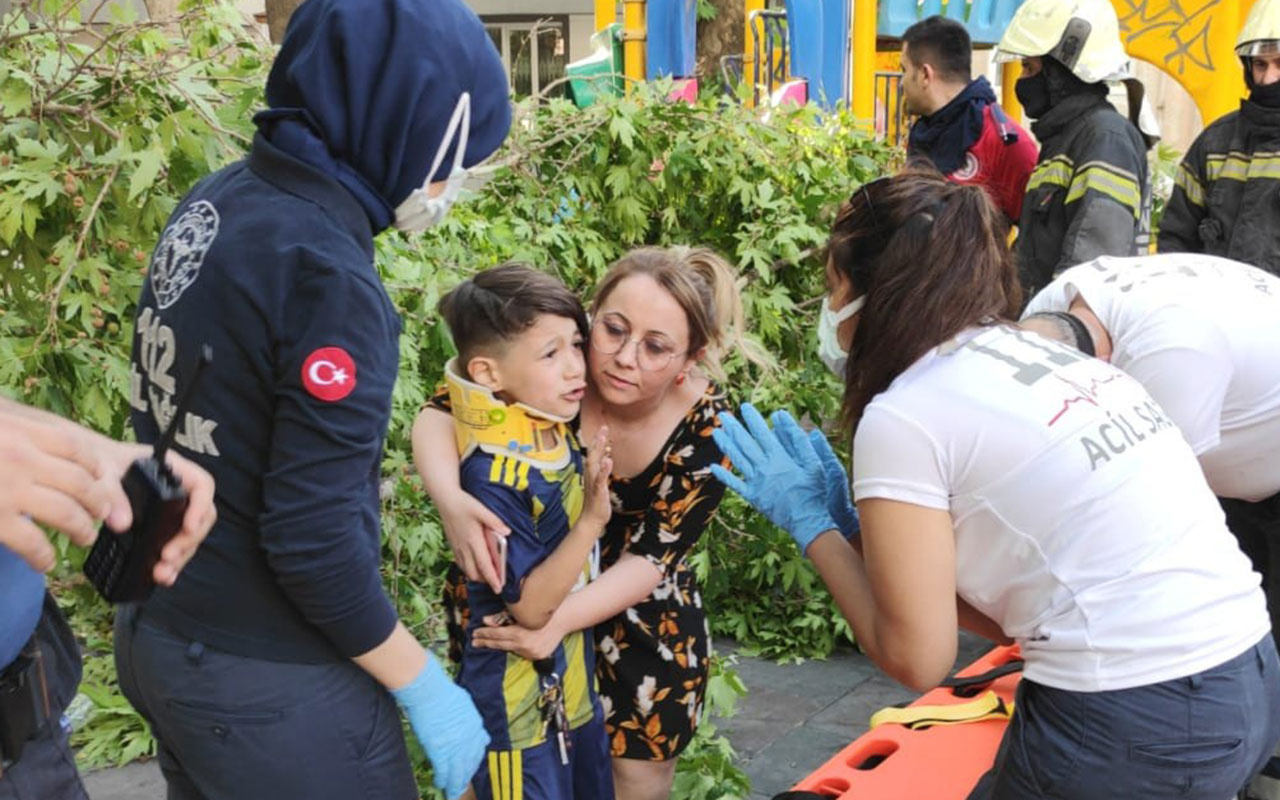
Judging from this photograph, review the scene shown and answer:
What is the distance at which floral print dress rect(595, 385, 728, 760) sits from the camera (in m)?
2.37

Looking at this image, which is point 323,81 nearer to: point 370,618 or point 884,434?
point 370,618

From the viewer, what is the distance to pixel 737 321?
2604mm

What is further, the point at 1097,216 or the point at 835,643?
the point at 835,643

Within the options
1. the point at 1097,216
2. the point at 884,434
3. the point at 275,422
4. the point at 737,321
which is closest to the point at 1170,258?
the point at 737,321

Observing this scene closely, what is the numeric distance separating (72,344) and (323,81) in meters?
1.37

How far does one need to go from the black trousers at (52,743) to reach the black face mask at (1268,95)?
13.5 feet

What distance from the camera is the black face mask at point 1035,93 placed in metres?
4.47

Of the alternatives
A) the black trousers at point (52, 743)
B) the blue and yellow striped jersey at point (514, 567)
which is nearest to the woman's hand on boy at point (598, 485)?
the blue and yellow striped jersey at point (514, 567)

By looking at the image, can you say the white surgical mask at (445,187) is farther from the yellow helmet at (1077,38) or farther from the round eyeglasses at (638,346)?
the yellow helmet at (1077,38)

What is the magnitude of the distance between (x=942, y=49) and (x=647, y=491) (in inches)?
148

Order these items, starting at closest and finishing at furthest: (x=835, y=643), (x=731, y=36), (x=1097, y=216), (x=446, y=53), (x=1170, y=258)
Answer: (x=446, y=53) < (x=1170, y=258) < (x=1097, y=216) < (x=835, y=643) < (x=731, y=36)

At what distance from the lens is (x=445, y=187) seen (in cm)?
178

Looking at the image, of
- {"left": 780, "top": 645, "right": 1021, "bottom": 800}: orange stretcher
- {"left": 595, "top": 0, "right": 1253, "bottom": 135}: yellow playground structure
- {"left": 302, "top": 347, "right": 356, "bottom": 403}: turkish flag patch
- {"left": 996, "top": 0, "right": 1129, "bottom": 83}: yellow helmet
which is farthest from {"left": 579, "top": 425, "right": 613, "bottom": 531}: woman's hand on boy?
{"left": 595, "top": 0, "right": 1253, "bottom": 135}: yellow playground structure

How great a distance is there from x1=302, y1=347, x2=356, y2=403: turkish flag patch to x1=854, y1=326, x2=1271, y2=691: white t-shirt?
2.54ft
